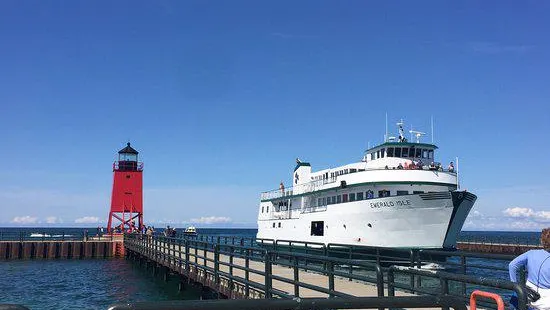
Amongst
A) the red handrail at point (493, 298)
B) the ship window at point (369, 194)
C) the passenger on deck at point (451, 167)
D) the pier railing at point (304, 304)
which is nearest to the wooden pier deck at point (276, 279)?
the red handrail at point (493, 298)

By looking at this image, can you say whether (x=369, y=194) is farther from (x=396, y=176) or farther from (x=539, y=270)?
(x=539, y=270)

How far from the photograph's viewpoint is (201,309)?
346 cm

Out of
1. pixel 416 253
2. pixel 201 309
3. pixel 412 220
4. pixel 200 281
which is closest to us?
pixel 201 309

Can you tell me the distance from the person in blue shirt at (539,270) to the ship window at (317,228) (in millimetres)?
29497

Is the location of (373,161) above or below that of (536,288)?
above

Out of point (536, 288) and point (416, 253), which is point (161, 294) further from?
point (536, 288)

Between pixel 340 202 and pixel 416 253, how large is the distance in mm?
21686

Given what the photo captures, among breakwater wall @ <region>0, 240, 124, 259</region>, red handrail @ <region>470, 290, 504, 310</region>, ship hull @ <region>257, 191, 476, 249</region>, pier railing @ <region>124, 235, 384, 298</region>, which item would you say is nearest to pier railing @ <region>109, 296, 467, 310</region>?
red handrail @ <region>470, 290, 504, 310</region>

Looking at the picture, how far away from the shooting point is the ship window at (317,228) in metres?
35.5

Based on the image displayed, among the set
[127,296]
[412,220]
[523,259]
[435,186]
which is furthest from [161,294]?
[523,259]

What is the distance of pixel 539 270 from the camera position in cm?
559

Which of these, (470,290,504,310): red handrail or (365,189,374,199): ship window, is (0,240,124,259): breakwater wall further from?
(470,290,504,310): red handrail

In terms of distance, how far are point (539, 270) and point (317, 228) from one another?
101ft

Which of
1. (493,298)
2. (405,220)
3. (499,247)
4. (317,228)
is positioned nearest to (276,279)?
(493,298)
